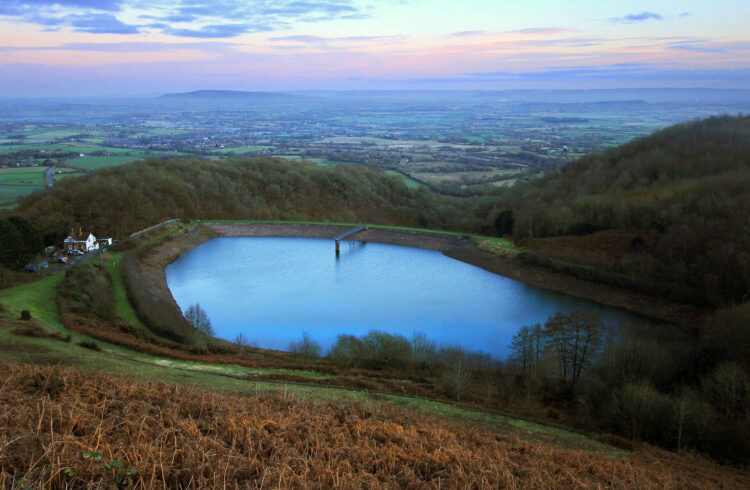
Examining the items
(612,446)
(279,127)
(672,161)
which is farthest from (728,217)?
(279,127)

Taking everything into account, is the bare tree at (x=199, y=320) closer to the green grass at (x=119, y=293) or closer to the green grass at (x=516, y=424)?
the green grass at (x=119, y=293)

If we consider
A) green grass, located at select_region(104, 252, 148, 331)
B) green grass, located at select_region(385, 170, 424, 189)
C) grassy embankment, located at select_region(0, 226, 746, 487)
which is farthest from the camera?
green grass, located at select_region(385, 170, 424, 189)

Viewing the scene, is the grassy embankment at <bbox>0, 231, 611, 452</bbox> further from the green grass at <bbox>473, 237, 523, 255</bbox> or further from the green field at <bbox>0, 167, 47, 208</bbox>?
the green field at <bbox>0, 167, 47, 208</bbox>

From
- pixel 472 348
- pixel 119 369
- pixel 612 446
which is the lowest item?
pixel 472 348

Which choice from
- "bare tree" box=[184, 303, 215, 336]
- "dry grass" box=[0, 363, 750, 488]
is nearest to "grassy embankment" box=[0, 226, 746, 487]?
"dry grass" box=[0, 363, 750, 488]

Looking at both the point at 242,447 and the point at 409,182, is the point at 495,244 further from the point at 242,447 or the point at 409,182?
the point at 242,447

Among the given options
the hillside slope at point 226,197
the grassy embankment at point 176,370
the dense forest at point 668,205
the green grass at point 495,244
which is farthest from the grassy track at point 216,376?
the hillside slope at point 226,197

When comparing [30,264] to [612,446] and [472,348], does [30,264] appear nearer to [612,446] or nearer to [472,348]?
[472,348]
